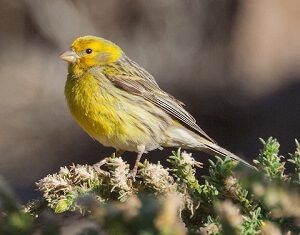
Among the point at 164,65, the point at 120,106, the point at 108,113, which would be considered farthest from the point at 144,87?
the point at 164,65

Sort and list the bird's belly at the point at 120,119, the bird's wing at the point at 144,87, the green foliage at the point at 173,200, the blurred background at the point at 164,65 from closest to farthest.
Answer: the green foliage at the point at 173,200
the bird's belly at the point at 120,119
the bird's wing at the point at 144,87
the blurred background at the point at 164,65

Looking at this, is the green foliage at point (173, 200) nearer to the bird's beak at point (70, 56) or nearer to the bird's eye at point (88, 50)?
the bird's beak at point (70, 56)

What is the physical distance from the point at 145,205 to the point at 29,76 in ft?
45.8

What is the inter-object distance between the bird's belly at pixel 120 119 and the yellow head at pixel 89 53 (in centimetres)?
29

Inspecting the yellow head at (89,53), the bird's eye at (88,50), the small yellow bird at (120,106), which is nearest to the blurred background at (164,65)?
the small yellow bird at (120,106)

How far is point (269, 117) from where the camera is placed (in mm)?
11945

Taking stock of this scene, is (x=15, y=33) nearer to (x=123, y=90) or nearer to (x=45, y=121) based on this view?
(x=45, y=121)

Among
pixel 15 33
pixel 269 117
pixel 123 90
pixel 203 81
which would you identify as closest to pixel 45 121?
pixel 15 33

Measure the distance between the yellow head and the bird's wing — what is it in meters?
0.09

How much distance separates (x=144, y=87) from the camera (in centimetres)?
638

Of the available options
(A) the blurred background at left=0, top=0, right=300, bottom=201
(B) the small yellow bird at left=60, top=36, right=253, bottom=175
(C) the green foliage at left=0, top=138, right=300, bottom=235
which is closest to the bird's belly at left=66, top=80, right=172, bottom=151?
(B) the small yellow bird at left=60, top=36, right=253, bottom=175

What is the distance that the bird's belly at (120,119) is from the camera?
18.1 ft

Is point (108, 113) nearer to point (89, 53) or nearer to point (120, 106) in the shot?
point (120, 106)

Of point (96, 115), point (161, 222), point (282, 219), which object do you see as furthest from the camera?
point (96, 115)
